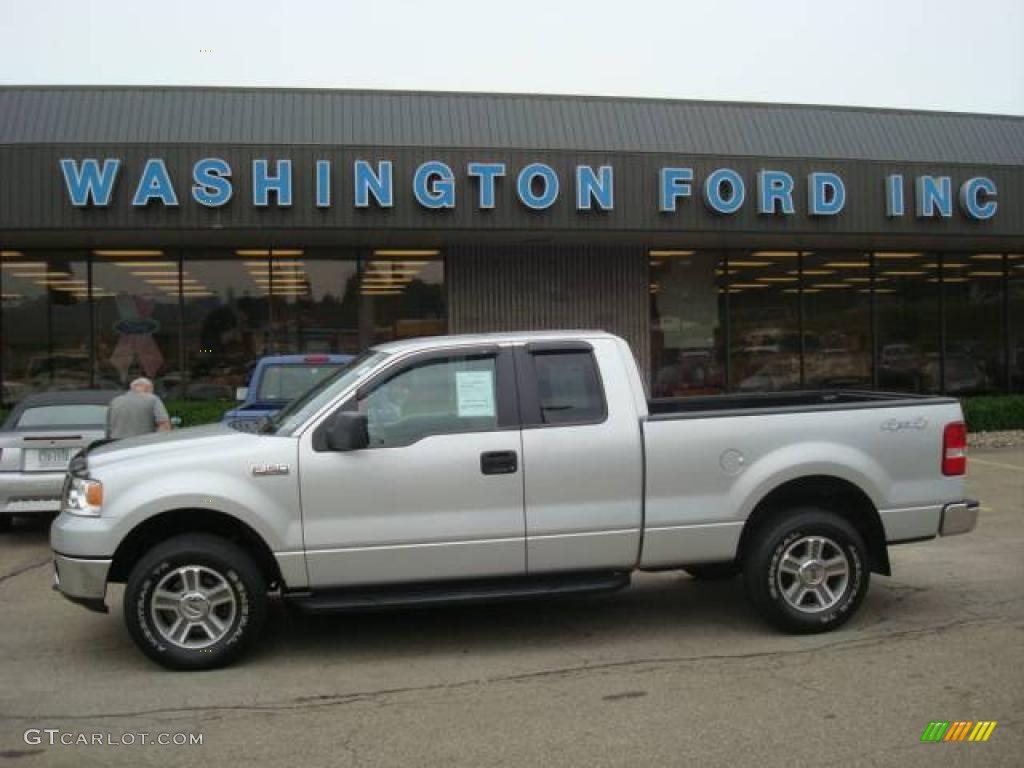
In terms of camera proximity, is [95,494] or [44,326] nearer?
[95,494]

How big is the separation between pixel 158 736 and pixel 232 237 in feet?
38.3

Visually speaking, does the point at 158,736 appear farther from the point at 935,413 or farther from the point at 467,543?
the point at 935,413

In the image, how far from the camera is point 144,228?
13.7 m

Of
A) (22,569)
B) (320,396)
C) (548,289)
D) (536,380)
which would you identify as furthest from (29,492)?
(548,289)

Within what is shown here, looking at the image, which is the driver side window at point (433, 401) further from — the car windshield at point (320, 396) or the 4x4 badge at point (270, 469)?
the 4x4 badge at point (270, 469)

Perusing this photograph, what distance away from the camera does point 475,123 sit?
16.5m

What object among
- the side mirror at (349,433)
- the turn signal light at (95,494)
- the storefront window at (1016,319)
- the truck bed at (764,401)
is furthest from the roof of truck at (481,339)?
the storefront window at (1016,319)

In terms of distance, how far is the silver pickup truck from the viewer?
536cm

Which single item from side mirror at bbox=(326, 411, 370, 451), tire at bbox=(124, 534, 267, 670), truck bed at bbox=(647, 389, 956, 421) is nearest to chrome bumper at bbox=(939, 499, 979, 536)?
truck bed at bbox=(647, 389, 956, 421)

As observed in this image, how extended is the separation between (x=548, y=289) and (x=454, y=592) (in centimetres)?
1182

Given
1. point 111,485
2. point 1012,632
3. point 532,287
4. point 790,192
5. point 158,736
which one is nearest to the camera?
point 158,736

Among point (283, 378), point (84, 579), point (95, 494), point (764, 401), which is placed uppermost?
point (283, 378)

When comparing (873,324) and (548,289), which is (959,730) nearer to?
(548,289)

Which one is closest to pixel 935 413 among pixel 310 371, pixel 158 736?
pixel 158 736
